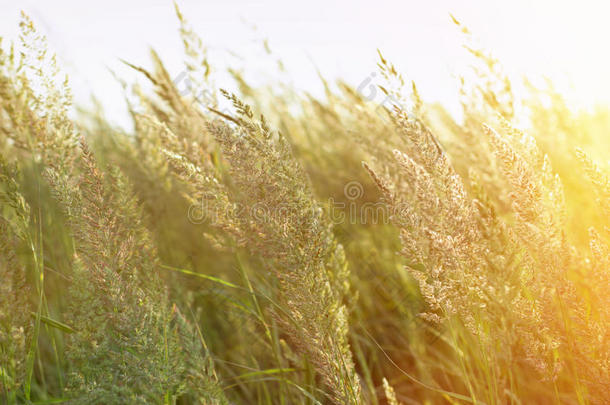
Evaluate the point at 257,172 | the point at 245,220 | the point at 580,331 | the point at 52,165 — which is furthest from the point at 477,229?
the point at 52,165

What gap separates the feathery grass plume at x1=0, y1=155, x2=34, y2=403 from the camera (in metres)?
1.34

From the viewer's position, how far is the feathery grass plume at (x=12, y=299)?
134 centimetres

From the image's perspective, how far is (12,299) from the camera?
1414 mm

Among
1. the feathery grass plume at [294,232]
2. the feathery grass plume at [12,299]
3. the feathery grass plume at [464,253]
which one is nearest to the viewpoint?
the feathery grass plume at [464,253]

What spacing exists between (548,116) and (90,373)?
303 cm

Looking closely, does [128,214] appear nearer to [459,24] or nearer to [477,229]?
[477,229]

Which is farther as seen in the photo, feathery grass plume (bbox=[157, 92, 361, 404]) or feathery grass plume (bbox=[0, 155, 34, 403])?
feathery grass plume (bbox=[0, 155, 34, 403])

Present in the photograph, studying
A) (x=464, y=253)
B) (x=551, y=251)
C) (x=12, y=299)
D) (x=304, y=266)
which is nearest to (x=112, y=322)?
(x=12, y=299)

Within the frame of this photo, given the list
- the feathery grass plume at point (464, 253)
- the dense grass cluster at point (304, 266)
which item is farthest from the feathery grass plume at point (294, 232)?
the feathery grass plume at point (464, 253)

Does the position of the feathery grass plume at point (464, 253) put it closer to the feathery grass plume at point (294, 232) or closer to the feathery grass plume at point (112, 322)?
the feathery grass plume at point (294, 232)

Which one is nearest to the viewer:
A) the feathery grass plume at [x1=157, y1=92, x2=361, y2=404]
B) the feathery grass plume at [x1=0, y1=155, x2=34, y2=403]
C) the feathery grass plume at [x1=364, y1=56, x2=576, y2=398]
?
the feathery grass plume at [x1=364, y1=56, x2=576, y2=398]

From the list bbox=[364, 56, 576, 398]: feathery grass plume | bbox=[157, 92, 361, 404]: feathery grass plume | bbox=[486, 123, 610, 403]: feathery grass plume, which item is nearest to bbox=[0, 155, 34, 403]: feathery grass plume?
bbox=[157, 92, 361, 404]: feathery grass plume

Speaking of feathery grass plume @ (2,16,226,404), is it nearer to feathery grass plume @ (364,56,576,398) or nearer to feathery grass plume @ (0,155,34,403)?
feathery grass plume @ (0,155,34,403)

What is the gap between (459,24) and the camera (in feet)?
6.14
